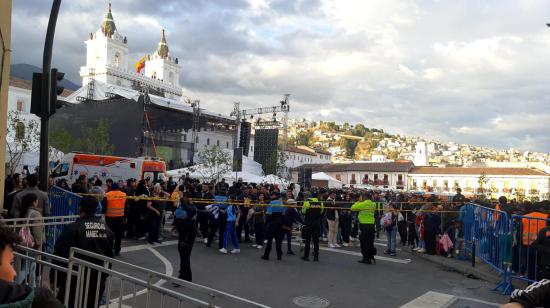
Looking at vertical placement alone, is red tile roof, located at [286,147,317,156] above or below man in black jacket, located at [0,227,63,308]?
above

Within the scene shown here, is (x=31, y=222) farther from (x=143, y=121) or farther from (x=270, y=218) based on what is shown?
(x=143, y=121)

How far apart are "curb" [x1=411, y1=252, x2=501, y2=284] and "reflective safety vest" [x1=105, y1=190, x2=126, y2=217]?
8.45 m

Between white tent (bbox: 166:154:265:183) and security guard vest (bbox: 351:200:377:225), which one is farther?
white tent (bbox: 166:154:265:183)

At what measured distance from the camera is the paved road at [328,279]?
25.8 feet

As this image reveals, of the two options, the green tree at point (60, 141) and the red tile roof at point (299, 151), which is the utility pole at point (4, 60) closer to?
the green tree at point (60, 141)

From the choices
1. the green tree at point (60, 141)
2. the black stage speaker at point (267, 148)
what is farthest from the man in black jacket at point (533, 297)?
the black stage speaker at point (267, 148)

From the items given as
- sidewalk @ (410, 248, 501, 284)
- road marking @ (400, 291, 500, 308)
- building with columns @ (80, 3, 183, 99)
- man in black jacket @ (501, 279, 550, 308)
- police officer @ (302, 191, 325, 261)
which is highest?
building with columns @ (80, 3, 183, 99)

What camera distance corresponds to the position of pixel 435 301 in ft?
25.8

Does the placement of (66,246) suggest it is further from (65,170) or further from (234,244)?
(65,170)

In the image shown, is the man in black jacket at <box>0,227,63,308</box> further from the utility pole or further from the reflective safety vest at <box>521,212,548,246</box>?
the reflective safety vest at <box>521,212,548,246</box>

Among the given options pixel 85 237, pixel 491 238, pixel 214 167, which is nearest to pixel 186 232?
pixel 85 237

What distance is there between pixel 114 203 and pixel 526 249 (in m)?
9.13

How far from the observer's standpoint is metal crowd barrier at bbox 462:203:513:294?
28.4 feet

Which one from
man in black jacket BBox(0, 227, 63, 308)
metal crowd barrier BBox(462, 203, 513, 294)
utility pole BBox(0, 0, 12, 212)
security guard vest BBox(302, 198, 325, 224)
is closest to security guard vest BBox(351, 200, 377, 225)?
security guard vest BBox(302, 198, 325, 224)
